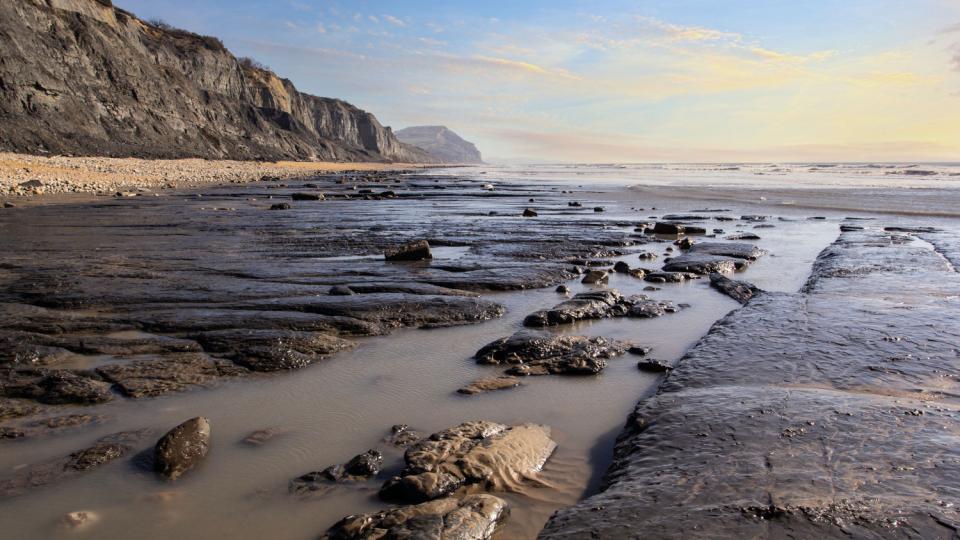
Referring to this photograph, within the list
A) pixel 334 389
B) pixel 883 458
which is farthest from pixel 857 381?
pixel 334 389

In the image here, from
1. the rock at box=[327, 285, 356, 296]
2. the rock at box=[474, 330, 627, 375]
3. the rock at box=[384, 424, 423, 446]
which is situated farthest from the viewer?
the rock at box=[327, 285, 356, 296]

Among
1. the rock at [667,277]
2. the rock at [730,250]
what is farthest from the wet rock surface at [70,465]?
the rock at [730,250]

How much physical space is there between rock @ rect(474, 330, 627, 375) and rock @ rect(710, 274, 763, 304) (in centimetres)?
326

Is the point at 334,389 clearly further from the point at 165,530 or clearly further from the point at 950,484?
the point at 950,484

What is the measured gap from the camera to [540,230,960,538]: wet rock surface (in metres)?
2.73

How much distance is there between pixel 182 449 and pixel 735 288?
769 centimetres

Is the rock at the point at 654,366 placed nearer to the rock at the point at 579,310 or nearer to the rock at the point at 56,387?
the rock at the point at 579,310

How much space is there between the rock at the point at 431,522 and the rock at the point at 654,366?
2.73 m

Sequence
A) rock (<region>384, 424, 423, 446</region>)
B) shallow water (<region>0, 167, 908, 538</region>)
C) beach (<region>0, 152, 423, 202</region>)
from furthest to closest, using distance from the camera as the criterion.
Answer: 1. beach (<region>0, 152, 423, 202</region>)
2. rock (<region>384, 424, 423, 446</region>)
3. shallow water (<region>0, 167, 908, 538</region>)

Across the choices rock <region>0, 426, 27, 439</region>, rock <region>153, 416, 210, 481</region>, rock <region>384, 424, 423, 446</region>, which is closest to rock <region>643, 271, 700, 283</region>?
rock <region>384, 424, 423, 446</region>

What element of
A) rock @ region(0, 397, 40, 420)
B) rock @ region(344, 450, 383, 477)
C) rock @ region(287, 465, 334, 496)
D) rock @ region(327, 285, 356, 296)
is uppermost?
rock @ region(327, 285, 356, 296)

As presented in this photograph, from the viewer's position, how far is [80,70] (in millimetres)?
43750

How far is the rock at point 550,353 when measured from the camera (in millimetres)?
5320

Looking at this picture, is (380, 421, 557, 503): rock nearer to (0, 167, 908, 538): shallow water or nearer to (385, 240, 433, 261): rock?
(0, 167, 908, 538): shallow water
